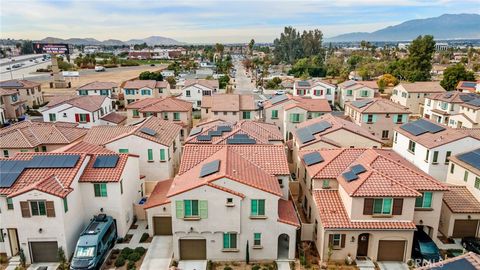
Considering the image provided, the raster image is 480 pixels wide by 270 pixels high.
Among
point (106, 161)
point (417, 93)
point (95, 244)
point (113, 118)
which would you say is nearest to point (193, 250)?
point (95, 244)

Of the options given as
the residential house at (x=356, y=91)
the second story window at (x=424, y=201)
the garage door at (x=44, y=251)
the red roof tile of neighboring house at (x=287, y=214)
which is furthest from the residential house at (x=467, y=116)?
the garage door at (x=44, y=251)

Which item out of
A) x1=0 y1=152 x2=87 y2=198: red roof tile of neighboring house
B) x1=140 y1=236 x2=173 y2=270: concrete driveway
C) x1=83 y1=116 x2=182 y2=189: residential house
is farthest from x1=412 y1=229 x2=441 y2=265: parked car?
x1=0 y1=152 x2=87 y2=198: red roof tile of neighboring house

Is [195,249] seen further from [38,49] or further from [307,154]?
[38,49]

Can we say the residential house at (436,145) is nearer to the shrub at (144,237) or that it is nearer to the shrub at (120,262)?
the shrub at (144,237)

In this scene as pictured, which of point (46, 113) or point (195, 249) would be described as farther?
point (46, 113)

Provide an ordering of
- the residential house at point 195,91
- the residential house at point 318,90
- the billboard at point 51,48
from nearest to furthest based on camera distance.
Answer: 1. the residential house at point 195,91
2. the residential house at point 318,90
3. the billboard at point 51,48

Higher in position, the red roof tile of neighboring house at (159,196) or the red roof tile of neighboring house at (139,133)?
the red roof tile of neighboring house at (139,133)

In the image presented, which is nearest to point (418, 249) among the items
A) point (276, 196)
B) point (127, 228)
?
point (276, 196)

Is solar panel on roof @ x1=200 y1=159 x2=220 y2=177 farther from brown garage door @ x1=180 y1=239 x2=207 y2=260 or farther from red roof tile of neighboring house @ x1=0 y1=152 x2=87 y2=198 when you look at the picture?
red roof tile of neighboring house @ x1=0 y1=152 x2=87 y2=198
